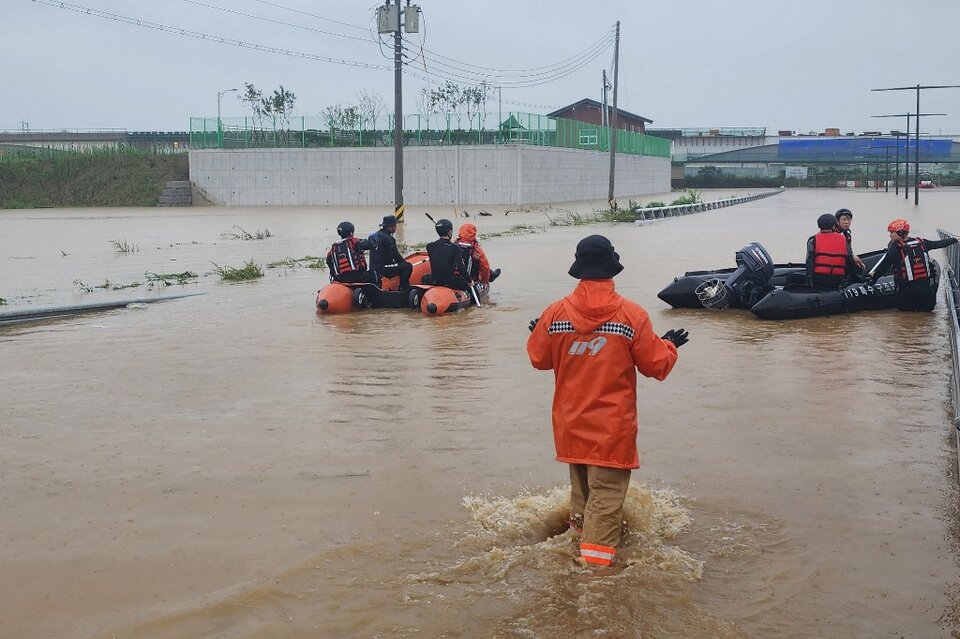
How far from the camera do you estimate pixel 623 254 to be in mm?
24531

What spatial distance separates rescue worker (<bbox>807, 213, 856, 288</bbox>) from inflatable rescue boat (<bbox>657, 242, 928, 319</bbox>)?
138 mm

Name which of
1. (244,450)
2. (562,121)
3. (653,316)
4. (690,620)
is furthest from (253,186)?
(690,620)

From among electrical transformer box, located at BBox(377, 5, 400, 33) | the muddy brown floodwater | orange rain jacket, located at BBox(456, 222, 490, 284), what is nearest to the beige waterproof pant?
the muddy brown floodwater

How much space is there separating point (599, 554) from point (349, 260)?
33.0 ft

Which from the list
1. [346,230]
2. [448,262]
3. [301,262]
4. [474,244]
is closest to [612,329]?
[448,262]

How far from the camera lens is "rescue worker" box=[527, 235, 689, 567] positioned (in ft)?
17.0

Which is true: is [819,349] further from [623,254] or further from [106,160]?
[106,160]

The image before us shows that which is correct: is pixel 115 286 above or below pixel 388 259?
below

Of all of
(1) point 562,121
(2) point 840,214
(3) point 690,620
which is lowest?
(3) point 690,620

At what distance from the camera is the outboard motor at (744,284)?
46.2ft

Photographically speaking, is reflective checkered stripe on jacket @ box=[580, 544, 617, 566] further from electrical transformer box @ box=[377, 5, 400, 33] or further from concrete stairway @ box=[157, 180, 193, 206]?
concrete stairway @ box=[157, 180, 193, 206]

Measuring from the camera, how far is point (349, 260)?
14.7m

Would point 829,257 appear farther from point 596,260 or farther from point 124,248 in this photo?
point 124,248

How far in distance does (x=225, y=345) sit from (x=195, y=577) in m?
7.05
